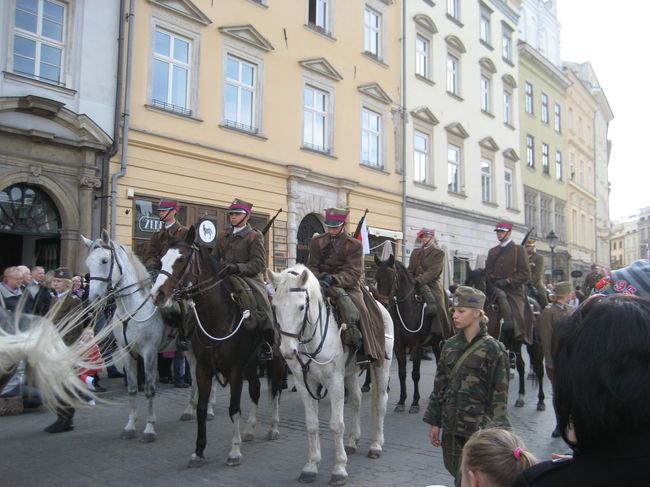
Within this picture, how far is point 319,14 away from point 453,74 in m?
8.99

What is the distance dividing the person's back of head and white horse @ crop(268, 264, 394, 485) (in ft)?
12.5

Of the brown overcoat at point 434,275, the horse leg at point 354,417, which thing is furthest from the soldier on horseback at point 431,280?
the horse leg at point 354,417

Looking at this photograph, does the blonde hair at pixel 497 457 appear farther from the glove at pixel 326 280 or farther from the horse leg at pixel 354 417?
the horse leg at pixel 354 417

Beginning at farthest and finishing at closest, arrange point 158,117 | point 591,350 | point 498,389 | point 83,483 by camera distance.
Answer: point 158,117 → point 83,483 → point 498,389 → point 591,350

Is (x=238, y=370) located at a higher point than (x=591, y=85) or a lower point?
lower

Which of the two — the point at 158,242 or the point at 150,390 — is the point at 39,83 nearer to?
the point at 158,242

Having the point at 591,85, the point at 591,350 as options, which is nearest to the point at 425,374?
the point at 591,350

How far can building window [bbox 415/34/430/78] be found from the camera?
22.5m

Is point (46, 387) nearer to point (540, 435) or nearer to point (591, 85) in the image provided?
point (540, 435)

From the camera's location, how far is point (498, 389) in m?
3.79

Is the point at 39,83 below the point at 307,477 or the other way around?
the other way around

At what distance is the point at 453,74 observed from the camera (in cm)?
2514

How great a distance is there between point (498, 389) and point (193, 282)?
3613mm

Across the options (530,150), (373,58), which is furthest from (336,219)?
(530,150)
